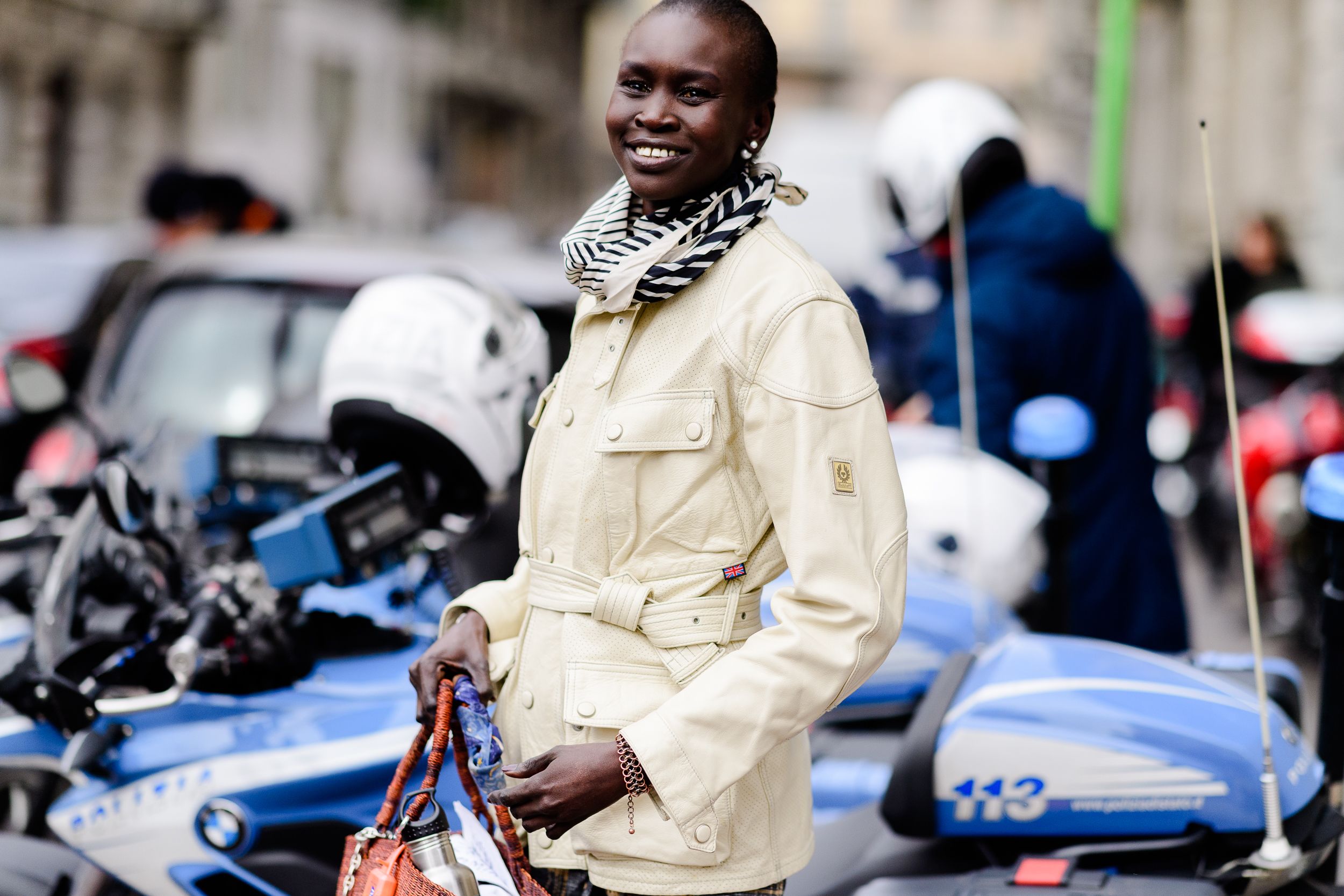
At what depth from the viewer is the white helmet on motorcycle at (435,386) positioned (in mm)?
2807

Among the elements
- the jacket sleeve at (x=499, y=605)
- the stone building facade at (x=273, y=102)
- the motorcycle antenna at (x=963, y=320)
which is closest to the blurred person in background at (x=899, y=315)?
the motorcycle antenna at (x=963, y=320)

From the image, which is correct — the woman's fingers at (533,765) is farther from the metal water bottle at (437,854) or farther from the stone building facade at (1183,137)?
the stone building facade at (1183,137)

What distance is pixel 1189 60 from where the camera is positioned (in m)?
20.1

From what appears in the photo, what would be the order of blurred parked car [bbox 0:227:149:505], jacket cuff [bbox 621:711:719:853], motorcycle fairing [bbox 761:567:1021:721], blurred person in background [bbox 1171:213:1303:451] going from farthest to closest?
1. blurred person in background [bbox 1171:213:1303:451]
2. blurred parked car [bbox 0:227:149:505]
3. motorcycle fairing [bbox 761:567:1021:721]
4. jacket cuff [bbox 621:711:719:853]

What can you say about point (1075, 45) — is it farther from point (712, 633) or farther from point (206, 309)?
point (712, 633)

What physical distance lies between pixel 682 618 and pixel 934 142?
2.77m

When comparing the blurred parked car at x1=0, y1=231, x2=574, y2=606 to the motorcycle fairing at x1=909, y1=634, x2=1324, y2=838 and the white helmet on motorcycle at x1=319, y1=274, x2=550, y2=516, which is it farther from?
the motorcycle fairing at x1=909, y1=634, x2=1324, y2=838

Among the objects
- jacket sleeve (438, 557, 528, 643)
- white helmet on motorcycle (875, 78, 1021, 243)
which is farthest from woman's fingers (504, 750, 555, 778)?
white helmet on motorcycle (875, 78, 1021, 243)

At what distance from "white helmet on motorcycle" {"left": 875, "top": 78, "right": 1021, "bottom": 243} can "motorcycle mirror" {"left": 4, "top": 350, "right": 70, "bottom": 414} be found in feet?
7.72

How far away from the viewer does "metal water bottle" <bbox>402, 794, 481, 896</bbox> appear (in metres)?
1.77

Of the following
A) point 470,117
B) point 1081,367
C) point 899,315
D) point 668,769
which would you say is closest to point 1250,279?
point 899,315

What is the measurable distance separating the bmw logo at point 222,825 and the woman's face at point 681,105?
4.41 ft

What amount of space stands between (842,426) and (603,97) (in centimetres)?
6835

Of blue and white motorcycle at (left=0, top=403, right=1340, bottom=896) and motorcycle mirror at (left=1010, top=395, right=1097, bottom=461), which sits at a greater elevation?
motorcycle mirror at (left=1010, top=395, right=1097, bottom=461)
